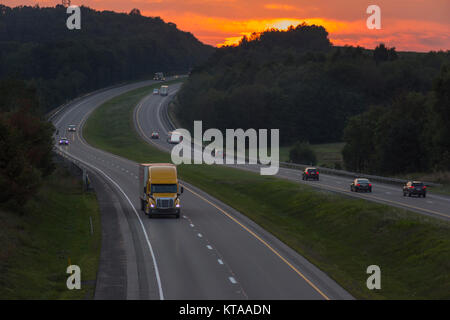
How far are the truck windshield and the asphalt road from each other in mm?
1933

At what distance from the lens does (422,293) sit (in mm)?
28297

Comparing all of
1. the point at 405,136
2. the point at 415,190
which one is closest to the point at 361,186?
the point at 415,190

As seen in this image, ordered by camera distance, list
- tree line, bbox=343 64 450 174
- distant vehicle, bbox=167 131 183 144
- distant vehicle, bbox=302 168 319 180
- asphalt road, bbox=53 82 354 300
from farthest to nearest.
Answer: distant vehicle, bbox=167 131 183 144 < tree line, bbox=343 64 450 174 < distant vehicle, bbox=302 168 319 180 < asphalt road, bbox=53 82 354 300

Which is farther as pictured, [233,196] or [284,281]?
[233,196]

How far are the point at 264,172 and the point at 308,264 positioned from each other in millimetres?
57027

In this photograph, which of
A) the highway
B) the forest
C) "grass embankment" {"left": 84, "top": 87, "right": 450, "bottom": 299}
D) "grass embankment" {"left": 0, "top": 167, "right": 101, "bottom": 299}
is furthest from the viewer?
the forest

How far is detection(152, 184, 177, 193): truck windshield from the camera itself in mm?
45688

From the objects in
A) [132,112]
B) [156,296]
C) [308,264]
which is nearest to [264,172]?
[308,264]

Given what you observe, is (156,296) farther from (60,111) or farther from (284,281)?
(60,111)

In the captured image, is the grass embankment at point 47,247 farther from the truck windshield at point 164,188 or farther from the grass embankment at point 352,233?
the grass embankment at point 352,233

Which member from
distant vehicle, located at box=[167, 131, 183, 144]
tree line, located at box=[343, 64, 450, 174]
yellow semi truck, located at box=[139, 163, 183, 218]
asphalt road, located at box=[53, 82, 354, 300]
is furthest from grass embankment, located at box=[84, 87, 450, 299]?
distant vehicle, located at box=[167, 131, 183, 144]

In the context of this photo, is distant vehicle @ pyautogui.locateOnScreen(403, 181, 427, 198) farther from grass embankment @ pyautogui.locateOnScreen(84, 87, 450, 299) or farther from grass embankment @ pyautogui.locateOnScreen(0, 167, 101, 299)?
grass embankment @ pyautogui.locateOnScreen(0, 167, 101, 299)

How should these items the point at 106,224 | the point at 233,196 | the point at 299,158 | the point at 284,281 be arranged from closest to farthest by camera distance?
the point at 284,281, the point at 106,224, the point at 233,196, the point at 299,158

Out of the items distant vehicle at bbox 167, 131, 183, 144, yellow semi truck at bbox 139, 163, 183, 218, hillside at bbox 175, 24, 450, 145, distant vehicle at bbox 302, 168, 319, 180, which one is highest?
hillside at bbox 175, 24, 450, 145
